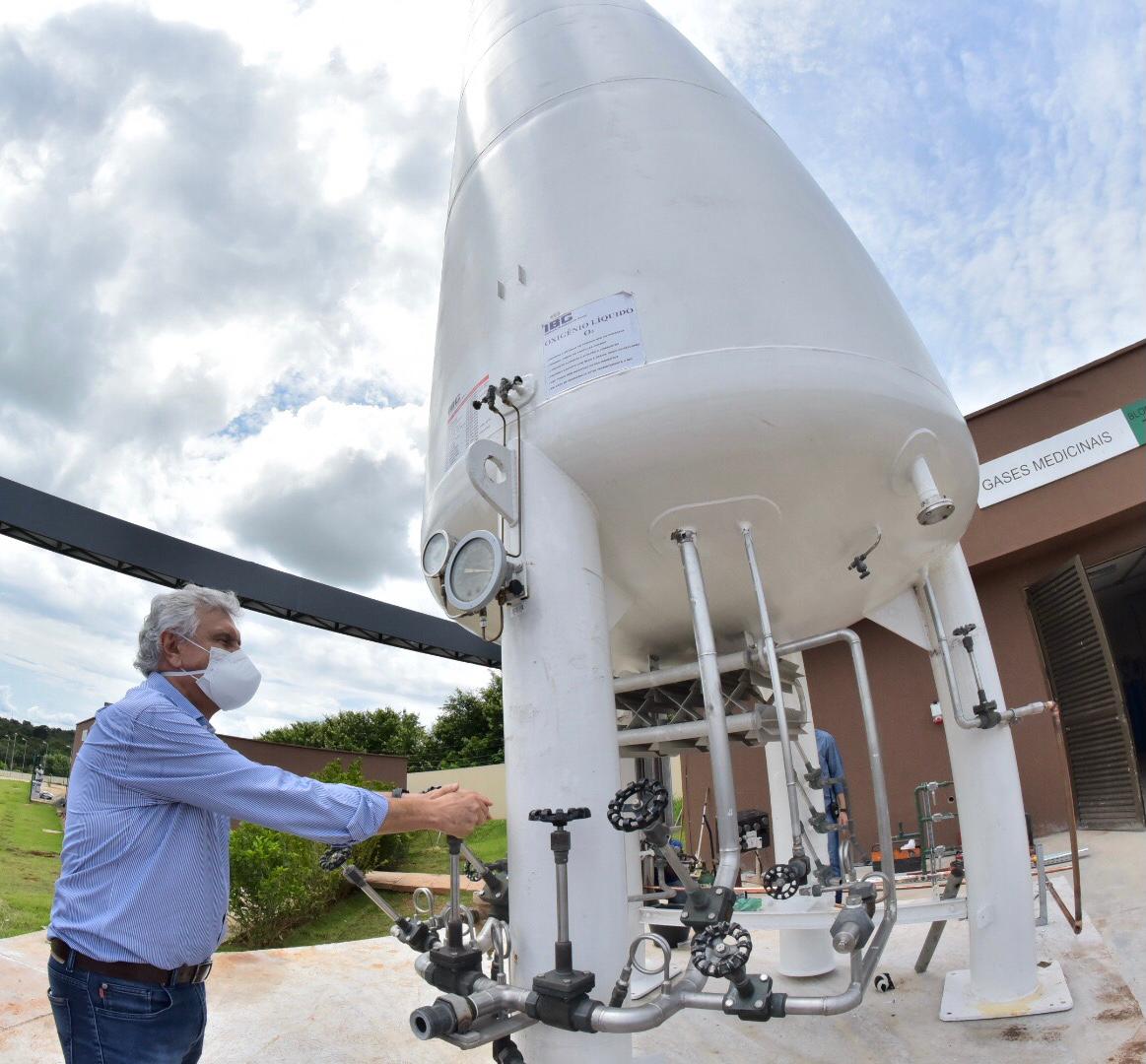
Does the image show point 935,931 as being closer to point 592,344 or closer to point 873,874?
point 873,874

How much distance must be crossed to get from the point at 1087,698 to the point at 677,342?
27.0 ft

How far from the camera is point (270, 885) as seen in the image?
27.2ft

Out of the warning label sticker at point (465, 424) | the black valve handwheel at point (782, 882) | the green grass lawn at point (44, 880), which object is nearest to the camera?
the black valve handwheel at point (782, 882)

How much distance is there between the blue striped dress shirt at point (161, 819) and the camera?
81.1 inches

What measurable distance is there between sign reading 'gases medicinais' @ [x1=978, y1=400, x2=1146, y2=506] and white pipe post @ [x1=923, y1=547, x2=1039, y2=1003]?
5.72 meters

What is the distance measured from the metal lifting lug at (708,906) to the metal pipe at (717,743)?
0.31ft

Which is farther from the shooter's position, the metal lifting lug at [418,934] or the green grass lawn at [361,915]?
the green grass lawn at [361,915]

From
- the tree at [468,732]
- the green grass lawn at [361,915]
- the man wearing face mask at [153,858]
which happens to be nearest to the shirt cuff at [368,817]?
the man wearing face mask at [153,858]

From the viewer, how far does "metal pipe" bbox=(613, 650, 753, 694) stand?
3949mm

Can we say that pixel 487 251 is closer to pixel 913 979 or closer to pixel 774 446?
pixel 774 446

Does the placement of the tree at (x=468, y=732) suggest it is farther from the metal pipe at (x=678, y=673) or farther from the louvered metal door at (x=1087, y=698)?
the metal pipe at (x=678, y=673)

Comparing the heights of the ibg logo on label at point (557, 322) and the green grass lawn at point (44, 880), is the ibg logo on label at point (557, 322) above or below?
above

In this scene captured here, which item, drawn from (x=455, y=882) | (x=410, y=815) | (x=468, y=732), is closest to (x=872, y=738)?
(x=455, y=882)

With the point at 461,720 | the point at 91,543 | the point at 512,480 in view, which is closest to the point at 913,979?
the point at 512,480
